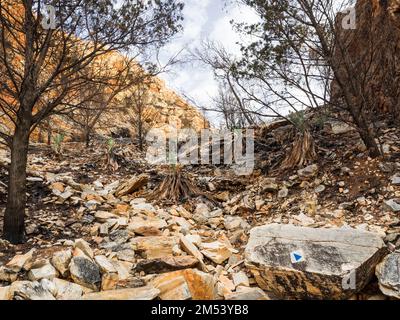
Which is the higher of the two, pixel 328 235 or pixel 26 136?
pixel 26 136

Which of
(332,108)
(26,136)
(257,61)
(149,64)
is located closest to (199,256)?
(26,136)

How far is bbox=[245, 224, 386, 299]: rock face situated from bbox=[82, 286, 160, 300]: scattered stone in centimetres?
112

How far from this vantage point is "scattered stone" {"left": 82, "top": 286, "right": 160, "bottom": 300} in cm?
297

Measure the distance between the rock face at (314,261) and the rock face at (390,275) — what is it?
92mm

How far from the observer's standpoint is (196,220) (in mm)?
5770

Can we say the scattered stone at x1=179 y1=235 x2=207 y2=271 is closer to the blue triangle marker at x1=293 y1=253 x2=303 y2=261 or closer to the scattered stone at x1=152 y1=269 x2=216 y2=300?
the scattered stone at x1=152 y1=269 x2=216 y2=300

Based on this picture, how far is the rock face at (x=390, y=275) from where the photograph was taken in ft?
9.95

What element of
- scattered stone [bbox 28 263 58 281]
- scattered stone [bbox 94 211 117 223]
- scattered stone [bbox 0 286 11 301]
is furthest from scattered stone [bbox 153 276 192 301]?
scattered stone [bbox 94 211 117 223]

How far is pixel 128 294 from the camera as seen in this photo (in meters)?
3.02

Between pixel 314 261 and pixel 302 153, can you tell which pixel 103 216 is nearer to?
pixel 314 261

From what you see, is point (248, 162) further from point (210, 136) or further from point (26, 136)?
point (26, 136)

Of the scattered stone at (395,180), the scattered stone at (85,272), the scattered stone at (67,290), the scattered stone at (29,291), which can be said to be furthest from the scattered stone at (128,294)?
the scattered stone at (395,180)

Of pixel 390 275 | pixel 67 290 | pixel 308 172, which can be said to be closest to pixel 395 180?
pixel 308 172
